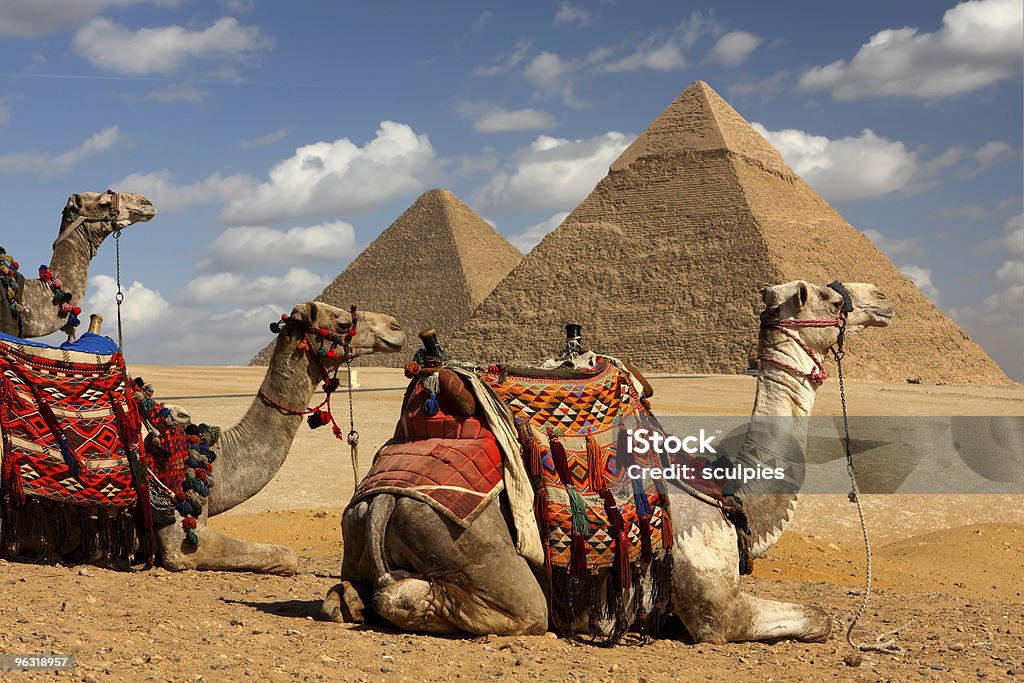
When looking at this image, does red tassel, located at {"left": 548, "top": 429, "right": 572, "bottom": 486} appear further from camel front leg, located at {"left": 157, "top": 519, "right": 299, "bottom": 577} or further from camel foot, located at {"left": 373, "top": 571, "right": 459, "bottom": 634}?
camel front leg, located at {"left": 157, "top": 519, "right": 299, "bottom": 577}

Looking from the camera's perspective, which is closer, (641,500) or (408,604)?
(408,604)

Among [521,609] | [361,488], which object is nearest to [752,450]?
[521,609]

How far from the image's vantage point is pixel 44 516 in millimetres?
4832

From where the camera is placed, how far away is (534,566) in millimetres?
3750

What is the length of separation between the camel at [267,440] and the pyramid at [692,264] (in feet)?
267

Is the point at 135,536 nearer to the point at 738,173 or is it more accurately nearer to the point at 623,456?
the point at 623,456

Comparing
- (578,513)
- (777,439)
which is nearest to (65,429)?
(578,513)

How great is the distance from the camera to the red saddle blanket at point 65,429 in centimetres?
469

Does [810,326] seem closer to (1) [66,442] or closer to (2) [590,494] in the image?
(2) [590,494]

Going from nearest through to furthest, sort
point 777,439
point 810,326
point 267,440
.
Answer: point 777,439 → point 810,326 → point 267,440

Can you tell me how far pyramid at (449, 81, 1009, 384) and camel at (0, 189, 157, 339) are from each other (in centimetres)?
8097

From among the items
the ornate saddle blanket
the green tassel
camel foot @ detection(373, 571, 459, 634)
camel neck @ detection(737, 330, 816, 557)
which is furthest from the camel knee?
camel neck @ detection(737, 330, 816, 557)

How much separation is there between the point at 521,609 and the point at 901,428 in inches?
655

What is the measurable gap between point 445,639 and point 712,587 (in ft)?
2.77
